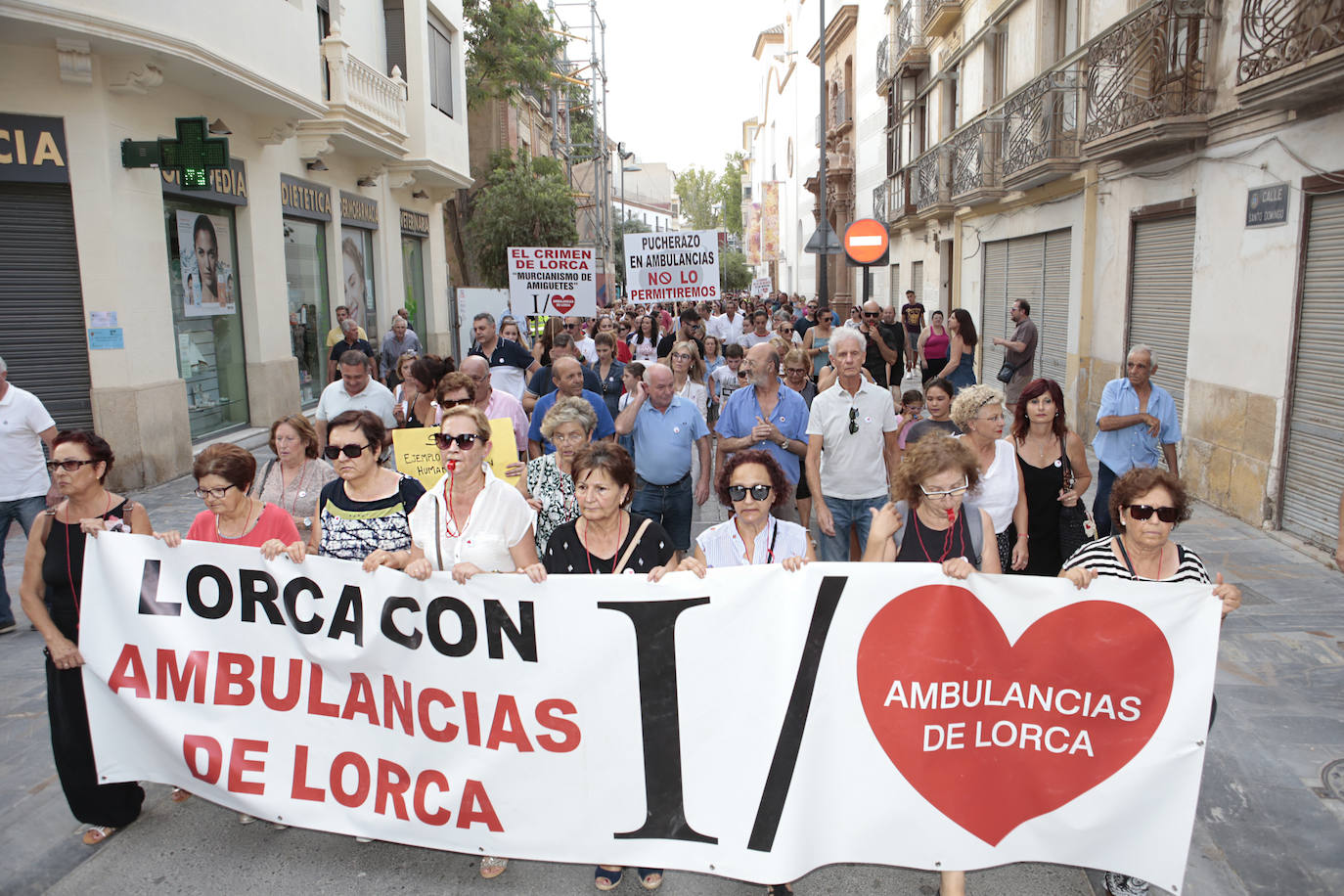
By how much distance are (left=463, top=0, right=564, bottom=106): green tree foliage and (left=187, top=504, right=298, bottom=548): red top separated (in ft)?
100

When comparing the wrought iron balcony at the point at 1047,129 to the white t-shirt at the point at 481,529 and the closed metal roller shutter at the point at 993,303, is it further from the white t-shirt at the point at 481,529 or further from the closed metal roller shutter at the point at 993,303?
the white t-shirt at the point at 481,529

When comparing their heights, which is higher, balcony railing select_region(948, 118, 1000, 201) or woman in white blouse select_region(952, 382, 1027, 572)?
balcony railing select_region(948, 118, 1000, 201)

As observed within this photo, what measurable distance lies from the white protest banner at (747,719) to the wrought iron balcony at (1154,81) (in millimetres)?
8606

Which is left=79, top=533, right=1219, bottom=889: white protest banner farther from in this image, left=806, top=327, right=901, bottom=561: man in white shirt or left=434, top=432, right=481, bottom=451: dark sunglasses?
left=806, top=327, right=901, bottom=561: man in white shirt

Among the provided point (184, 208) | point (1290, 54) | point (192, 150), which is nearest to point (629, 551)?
A: point (1290, 54)

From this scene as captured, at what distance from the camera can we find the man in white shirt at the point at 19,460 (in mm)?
6645

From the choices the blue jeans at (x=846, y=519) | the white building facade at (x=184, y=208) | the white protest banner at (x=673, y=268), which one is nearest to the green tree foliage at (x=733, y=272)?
the white building facade at (x=184, y=208)

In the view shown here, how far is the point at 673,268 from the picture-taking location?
15250mm

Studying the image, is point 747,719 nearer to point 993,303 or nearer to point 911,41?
point 993,303

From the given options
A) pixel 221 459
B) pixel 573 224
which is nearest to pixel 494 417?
pixel 221 459

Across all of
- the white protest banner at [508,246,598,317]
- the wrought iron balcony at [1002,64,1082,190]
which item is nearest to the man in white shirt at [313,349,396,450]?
the white protest banner at [508,246,598,317]

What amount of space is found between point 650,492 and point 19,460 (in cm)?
418

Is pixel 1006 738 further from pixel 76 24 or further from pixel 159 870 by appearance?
pixel 76 24

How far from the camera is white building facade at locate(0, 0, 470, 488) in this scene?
10531 mm
